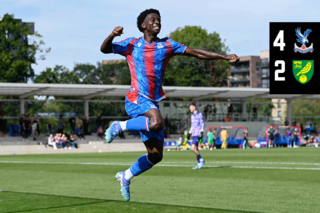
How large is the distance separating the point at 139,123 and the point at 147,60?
976 millimetres

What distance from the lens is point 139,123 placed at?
6859mm

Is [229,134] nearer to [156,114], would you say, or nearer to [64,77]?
[64,77]

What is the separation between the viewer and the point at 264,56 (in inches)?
6422

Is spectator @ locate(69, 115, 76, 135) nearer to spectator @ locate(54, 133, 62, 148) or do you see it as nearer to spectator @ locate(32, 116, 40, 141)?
spectator @ locate(32, 116, 40, 141)

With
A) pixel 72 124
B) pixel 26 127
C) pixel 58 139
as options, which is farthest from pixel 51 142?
pixel 72 124

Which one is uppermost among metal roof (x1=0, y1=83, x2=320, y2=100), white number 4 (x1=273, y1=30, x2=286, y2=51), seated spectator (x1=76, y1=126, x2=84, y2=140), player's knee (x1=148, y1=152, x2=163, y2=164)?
white number 4 (x1=273, y1=30, x2=286, y2=51)

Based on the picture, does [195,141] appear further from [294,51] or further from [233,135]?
[233,135]

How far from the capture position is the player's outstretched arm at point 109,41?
6.76 metres

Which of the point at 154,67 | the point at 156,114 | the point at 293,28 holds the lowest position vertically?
the point at 156,114

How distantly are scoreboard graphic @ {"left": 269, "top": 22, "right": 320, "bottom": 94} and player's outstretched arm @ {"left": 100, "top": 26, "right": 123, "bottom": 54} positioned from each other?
77.4 ft

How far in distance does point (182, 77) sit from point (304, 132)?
97.7 ft

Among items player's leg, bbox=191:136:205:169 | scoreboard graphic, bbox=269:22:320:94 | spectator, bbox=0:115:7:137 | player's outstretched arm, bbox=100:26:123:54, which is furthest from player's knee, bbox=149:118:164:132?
spectator, bbox=0:115:7:137

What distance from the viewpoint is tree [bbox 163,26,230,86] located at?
255 ft

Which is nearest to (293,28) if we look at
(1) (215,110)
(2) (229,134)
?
(2) (229,134)
